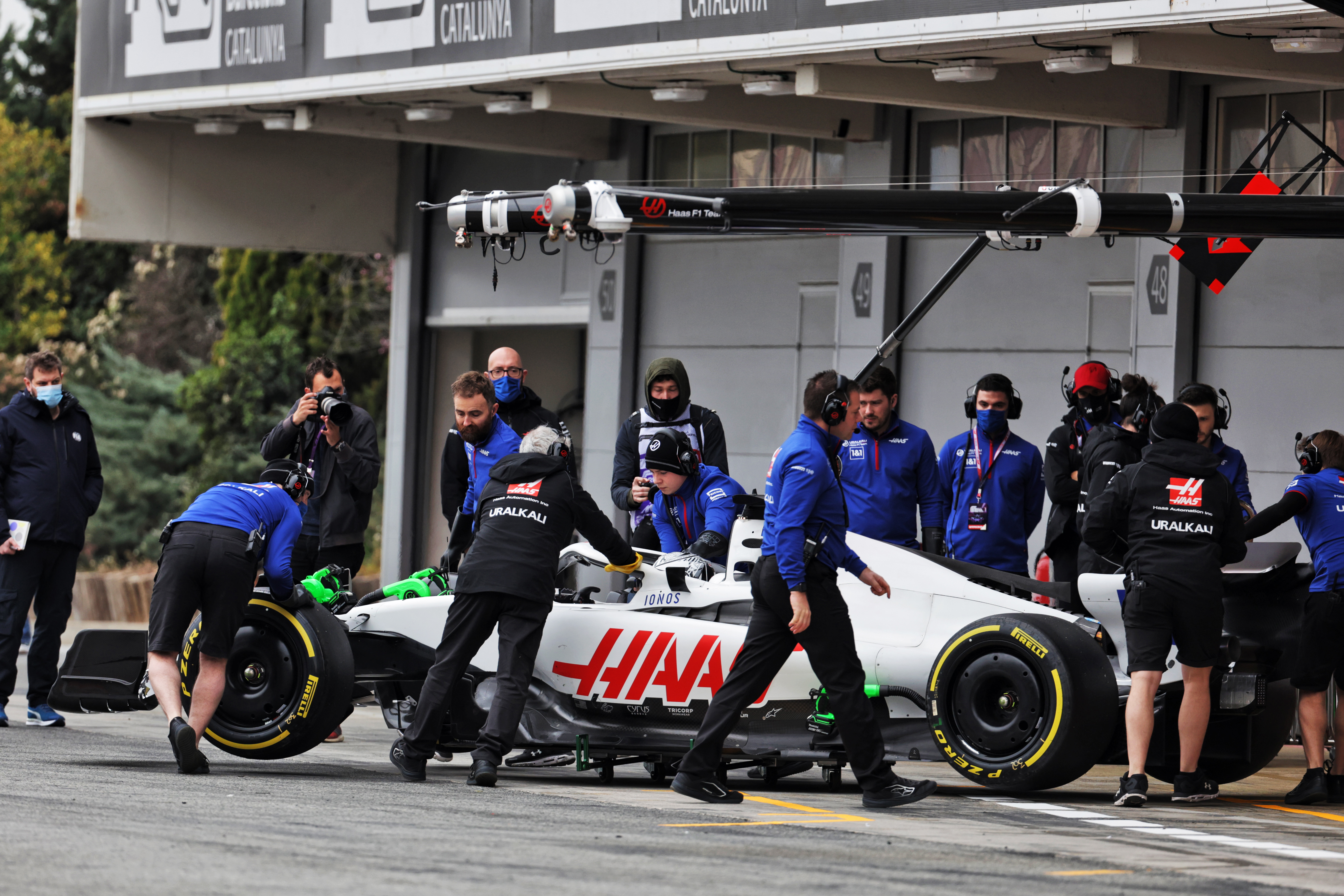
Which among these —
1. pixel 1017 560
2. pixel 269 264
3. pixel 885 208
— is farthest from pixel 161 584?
pixel 269 264

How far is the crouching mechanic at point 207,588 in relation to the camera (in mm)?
9156

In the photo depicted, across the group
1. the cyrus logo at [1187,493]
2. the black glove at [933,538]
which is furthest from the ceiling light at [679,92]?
the cyrus logo at [1187,493]

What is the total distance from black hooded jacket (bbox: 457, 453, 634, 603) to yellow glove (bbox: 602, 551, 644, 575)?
2cm

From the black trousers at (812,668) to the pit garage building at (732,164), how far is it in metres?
4.27

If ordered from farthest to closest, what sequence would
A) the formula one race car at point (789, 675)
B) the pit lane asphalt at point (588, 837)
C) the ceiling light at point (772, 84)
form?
1. the ceiling light at point (772, 84)
2. the formula one race car at point (789, 675)
3. the pit lane asphalt at point (588, 837)

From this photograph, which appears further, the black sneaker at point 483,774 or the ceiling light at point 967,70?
the ceiling light at point 967,70

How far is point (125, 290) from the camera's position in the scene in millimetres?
37031

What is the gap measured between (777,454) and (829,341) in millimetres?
7370

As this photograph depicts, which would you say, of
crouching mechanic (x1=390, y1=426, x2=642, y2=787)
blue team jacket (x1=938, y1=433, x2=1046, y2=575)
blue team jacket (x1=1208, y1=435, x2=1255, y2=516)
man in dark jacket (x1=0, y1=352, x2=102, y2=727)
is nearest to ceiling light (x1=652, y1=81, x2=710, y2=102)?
blue team jacket (x1=938, y1=433, x2=1046, y2=575)

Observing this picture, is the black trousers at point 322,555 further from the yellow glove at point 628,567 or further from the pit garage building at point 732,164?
the yellow glove at point 628,567

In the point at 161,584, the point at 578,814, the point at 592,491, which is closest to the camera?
the point at 578,814

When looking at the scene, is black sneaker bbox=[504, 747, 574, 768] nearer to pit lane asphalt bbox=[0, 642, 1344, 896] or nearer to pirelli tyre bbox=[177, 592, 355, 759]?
pit lane asphalt bbox=[0, 642, 1344, 896]

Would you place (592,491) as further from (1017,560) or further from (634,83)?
(1017,560)

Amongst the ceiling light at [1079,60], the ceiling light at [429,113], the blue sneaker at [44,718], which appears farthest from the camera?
the ceiling light at [429,113]
